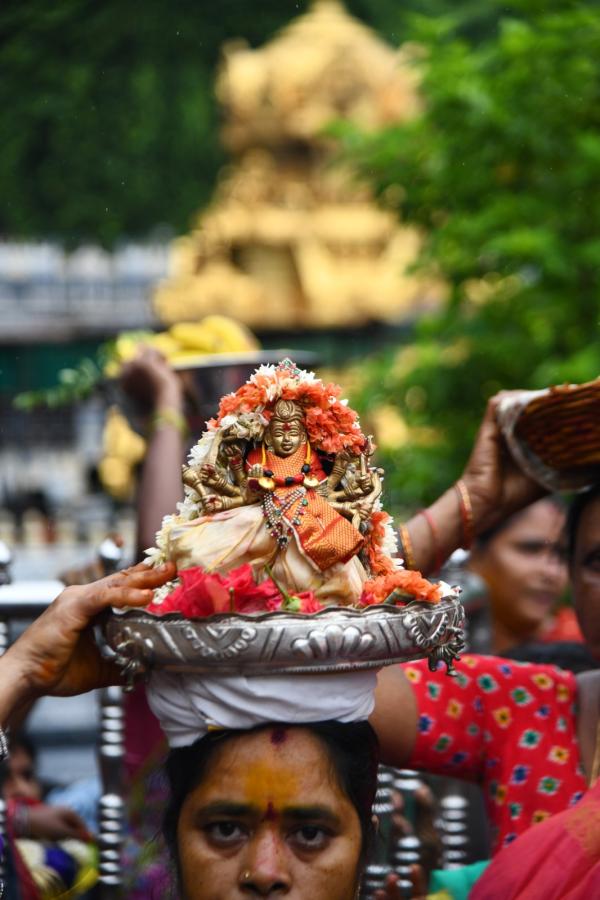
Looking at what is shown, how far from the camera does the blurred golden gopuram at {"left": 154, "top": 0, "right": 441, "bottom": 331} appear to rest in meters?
19.6

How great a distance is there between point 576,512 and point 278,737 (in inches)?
40.1

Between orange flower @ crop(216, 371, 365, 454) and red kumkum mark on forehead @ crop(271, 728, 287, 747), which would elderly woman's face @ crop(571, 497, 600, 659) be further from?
red kumkum mark on forehead @ crop(271, 728, 287, 747)

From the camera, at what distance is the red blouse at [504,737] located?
9.32 ft

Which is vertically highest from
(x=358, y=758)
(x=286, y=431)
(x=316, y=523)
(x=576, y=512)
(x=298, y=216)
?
(x=298, y=216)

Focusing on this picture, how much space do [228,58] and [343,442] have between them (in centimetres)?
1843

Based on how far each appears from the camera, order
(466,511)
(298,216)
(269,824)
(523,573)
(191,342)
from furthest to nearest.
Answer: (298,216) < (523,573) < (191,342) < (466,511) < (269,824)

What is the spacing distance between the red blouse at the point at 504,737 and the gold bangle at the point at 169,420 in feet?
3.86

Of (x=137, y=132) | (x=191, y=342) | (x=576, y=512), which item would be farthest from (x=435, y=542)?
(x=137, y=132)

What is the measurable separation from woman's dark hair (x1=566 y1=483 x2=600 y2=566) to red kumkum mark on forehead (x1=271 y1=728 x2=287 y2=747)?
954mm

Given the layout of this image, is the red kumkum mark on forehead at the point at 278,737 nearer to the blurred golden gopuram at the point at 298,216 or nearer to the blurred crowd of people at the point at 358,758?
the blurred crowd of people at the point at 358,758

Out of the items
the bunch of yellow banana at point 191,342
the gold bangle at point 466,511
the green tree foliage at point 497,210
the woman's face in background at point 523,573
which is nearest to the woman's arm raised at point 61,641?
the gold bangle at point 466,511

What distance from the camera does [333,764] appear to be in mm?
2332

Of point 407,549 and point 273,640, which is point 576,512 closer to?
point 407,549

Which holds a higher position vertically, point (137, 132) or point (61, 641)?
point (137, 132)
